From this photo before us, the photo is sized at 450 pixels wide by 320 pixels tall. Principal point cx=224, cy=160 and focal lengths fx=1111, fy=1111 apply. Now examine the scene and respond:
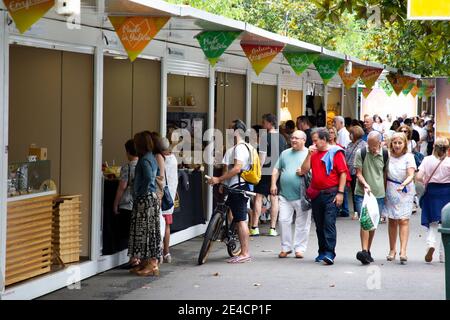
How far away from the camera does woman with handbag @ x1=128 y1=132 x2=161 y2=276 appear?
40.4ft

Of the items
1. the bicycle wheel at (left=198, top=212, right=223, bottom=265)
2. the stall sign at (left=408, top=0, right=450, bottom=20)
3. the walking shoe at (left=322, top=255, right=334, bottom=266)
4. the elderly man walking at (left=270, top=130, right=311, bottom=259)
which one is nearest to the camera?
the stall sign at (left=408, top=0, right=450, bottom=20)

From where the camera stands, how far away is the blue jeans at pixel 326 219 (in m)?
13.7

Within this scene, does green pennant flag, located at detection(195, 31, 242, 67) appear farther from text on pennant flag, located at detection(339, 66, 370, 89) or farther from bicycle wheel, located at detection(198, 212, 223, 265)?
text on pennant flag, located at detection(339, 66, 370, 89)

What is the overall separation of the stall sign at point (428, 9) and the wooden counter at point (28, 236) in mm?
4352

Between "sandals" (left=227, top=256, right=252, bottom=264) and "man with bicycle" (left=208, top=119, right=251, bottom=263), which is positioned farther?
"sandals" (left=227, top=256, right=252, bottom=264)

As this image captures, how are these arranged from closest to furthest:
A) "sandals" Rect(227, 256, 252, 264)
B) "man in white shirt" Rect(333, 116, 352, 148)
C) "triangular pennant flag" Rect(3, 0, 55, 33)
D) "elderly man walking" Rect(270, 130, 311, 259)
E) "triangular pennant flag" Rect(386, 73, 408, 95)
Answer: "triangular pennant flag" Rect(3, 0, 55, 33), "sandals" Rect(227, 256, 252, 264), "elderly man walking" Rect(270, 130, 311, 259), "man in white shirt" Rect(333, 116, 352, 148), "triangular pennant flag" Rect(386, 73, 408, 95)

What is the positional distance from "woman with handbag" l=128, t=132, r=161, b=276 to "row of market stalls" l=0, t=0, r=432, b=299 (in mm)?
579

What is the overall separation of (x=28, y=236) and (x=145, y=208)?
1636mm

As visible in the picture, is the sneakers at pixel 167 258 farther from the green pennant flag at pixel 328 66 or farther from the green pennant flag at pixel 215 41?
the green pennant flag at pixel 328 66

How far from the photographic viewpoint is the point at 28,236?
11.2 metres

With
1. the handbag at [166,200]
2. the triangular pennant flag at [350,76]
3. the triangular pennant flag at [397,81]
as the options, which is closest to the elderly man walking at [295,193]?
the handbag at [166,200]

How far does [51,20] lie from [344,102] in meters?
20.1

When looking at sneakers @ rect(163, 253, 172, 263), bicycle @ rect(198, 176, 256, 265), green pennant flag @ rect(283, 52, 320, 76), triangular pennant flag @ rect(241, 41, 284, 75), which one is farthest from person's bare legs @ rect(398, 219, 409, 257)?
green pennant flag @ rect(283, 52, 320, 76)

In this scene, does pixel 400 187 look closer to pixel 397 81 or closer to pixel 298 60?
pixel 298 60
